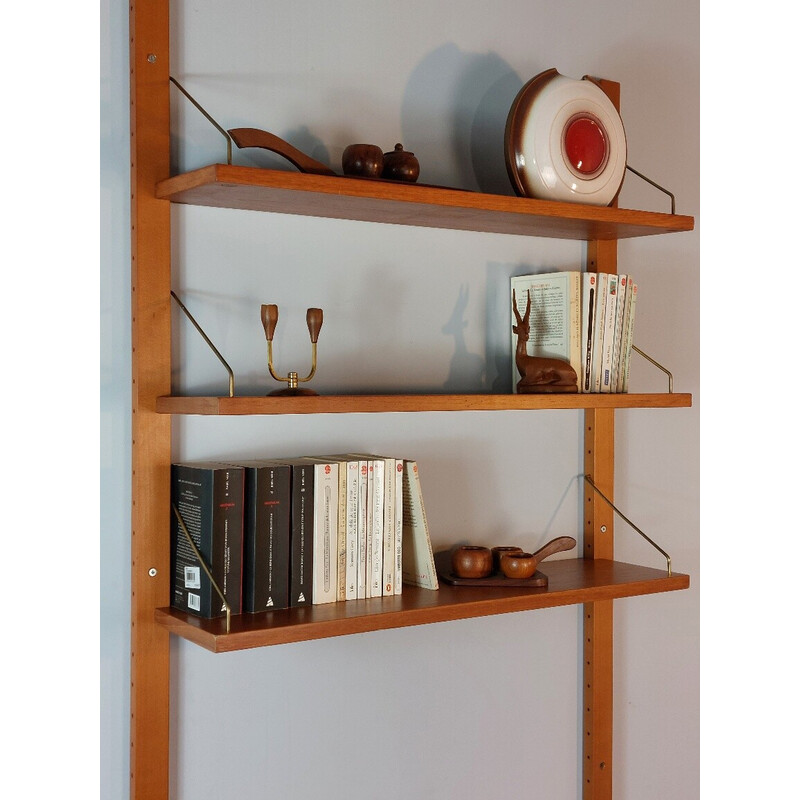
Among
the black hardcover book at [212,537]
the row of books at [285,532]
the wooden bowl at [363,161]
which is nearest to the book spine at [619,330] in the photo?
the row of books at [285,532]

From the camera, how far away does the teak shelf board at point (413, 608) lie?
162 cm

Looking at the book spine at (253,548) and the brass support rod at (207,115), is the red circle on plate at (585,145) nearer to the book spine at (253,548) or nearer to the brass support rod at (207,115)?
the brass support rod at (207,115)

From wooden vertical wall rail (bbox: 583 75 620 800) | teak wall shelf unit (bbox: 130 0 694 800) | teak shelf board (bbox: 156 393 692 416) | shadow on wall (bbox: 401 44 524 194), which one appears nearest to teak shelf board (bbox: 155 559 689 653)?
teak wall shelf unit (bbox: 130 0 694 800)

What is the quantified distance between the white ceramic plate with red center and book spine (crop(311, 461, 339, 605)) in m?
0.68

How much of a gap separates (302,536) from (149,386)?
36 cm

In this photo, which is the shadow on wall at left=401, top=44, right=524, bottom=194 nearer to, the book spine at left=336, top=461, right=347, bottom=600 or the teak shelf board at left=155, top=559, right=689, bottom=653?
the book spine at left=336, top=461, right=347, bottom=600

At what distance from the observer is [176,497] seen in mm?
1755

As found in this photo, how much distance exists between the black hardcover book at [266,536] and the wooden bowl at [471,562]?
1.27 feet

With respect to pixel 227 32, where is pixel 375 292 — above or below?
below
